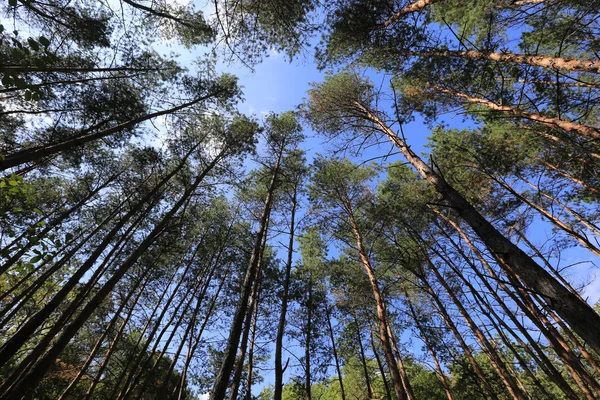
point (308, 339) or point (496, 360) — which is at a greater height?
point (308, 339)

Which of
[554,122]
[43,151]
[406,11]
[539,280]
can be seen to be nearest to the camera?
[539,280]

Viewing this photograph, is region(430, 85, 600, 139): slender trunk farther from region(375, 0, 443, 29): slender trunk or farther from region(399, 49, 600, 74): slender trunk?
region(375, 0, 443, 29): slender trunk

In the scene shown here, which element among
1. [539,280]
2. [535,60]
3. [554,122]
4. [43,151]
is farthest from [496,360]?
[43,151]

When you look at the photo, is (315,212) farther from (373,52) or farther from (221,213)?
(373,52)

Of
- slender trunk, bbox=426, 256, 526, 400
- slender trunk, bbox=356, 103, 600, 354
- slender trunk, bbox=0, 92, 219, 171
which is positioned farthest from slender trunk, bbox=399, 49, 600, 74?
slender trunk, bbox=0, 92, 219, 171

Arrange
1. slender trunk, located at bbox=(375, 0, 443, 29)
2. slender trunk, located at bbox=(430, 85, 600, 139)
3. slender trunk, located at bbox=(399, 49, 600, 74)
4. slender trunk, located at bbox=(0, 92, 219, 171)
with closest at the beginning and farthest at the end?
slender trunk, located at bbox=(0, 92, 219, 171), slender trunk, located at bbox=(399, 49, 600, 74), slender trunk, located at bbox=(430, 85, 600, 139), slender trunk, located at bbox=(375, 0, 443, 29)

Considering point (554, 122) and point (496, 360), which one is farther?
point (496, 360)

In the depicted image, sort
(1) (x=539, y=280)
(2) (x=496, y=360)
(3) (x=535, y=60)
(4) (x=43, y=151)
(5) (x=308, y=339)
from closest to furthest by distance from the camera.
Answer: (1) (x=539, y=280) → (4) (x=43, y=151) → (3) (x=535, y=60) → (2) (x=496, y=360) → (5) (x=308, y=339)

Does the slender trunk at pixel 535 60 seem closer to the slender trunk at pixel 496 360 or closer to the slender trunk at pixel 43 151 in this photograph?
the slender trunk at pixel 496 360

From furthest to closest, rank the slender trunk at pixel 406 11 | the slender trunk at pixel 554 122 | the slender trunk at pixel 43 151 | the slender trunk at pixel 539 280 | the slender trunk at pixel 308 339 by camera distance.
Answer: the slender trunk at pixel 308 339 → the slender trunk at pixel 406 11 → the slender trunk at pixel 554 122 → the slender trunk at pixel 43 151 → the slender trunk at pixel 539 280

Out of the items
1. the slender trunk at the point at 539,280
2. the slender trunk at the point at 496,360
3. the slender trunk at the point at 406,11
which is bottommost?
the slender trunk at the point at 539,280

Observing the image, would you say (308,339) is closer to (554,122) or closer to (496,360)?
(496,360)

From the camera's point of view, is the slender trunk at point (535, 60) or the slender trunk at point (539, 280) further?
the slender trunk at point (535, 60)

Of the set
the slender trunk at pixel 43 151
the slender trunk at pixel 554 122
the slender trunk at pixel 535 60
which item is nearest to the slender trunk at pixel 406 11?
the slender trunk at pixel 535 60
